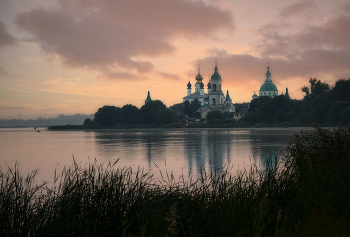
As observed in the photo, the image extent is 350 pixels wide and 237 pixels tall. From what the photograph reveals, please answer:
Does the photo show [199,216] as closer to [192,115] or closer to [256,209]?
[256,209]

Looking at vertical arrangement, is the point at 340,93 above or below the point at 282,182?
above

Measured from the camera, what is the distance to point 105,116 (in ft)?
404

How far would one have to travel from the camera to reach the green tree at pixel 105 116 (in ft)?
404

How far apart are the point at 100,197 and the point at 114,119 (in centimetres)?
11724

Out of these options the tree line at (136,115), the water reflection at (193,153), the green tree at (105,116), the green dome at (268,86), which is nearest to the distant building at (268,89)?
the green dome at (268,86)

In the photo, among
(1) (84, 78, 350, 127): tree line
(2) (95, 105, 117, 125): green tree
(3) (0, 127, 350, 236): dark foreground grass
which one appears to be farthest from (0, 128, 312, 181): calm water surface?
(2) (95, 105, 117, 125): green tree

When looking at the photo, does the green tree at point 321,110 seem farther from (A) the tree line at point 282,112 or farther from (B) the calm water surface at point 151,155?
(B) the calm water surface at point 151,155

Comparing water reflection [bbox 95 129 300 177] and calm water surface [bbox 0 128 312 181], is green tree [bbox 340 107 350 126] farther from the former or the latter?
calm water surface [bbox 0 128 312 181]

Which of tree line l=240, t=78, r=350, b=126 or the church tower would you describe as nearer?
tree line l=240, t=78, r=350, b=126

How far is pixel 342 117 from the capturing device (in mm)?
69188

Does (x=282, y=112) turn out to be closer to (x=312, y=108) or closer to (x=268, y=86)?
(x=312, y=108)

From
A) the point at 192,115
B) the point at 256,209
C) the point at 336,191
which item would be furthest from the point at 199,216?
the point at 192,115

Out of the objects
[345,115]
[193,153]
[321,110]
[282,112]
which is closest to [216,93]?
[282,112]

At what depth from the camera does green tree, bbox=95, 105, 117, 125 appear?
123 m
